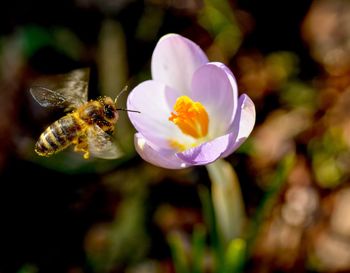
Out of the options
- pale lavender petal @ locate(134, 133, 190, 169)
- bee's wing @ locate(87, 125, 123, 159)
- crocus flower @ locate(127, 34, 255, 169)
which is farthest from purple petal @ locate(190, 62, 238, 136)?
bee's wing @ locate(87, 125, 123, 159)

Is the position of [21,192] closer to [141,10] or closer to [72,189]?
[72,189]

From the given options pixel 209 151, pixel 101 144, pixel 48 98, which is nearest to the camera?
pixel 209 151

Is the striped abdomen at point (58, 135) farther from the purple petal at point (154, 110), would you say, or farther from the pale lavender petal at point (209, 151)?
the pale lavender petal at point (209, 151)

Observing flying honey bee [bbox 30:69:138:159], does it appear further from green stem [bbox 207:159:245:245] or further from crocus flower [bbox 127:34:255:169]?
green stem [bbox 207:159:245:245]

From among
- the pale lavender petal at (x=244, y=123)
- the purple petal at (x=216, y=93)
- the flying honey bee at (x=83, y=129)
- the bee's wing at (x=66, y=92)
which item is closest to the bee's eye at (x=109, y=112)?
the flying honey bee at (x=83, y=129)

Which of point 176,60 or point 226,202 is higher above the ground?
point 176,60

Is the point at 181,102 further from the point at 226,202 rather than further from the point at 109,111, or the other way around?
the point at 226,202

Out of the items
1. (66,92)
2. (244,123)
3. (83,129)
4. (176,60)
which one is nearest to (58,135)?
(83,129)

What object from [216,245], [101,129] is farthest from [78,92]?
[216,245]
